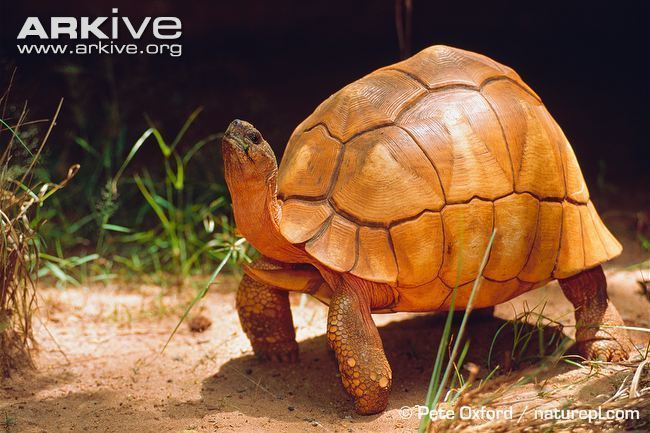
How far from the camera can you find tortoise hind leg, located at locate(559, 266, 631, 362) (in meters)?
3.41

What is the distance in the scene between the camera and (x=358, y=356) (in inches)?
A: 119

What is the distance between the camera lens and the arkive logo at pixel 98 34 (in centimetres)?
560

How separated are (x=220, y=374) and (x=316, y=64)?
15.2ft

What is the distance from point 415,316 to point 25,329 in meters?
2.19

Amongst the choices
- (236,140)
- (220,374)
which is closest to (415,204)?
(236,140)

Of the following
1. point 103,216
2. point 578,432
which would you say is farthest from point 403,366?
point 103,216

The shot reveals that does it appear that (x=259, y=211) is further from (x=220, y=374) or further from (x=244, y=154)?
(x=220, y=374)

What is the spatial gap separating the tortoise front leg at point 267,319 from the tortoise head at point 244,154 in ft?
2.52

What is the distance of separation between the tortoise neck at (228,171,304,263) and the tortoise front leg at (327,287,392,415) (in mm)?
361

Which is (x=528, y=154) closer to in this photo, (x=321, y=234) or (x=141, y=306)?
(x=321, y=234)

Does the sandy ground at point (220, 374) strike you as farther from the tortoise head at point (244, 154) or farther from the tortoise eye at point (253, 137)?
the tortoise eye at point (253, 137)

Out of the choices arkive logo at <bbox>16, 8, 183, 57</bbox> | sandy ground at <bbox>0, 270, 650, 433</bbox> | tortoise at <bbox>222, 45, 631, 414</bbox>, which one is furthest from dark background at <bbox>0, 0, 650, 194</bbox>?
tortoise at <bbox>222, 45, 631, 414</bbox>

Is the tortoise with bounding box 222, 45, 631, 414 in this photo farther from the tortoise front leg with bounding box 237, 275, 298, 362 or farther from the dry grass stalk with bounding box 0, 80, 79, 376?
the dry grass stalk with bounding box 0, 80, 79, 376

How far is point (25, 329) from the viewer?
11.6 feet
